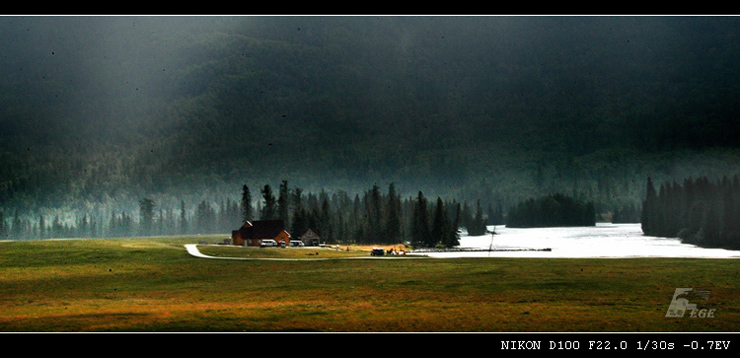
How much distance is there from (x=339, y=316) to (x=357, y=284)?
1863 cm

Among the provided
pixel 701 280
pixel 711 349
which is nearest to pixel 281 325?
pixel 711 349

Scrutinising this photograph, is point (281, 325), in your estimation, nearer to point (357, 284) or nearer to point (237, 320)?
point (237, 320)

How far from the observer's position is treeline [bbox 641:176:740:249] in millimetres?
135750

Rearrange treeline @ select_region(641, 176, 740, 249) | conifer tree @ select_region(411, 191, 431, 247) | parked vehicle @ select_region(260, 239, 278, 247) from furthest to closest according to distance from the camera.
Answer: conifer tree @ select_region(411, 191, 431, 247) < treeline @ select_region(641, 176, 740, 249) < parked vehicle @ select_region(260, 239, 278, 247)

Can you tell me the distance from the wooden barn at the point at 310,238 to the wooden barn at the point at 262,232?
600 cm

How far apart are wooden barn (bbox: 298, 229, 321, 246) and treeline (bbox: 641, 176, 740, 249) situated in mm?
82595

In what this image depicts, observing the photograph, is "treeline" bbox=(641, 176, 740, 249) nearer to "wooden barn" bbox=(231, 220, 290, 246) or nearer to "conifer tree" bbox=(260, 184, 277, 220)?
"wooden barn" bbox=(231, 220, 290, 246)

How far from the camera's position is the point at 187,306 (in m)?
52.9

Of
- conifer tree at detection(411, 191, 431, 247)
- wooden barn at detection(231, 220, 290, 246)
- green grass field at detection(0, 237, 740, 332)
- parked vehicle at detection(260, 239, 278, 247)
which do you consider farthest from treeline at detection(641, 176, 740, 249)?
parked vehicle at detection(260, 239, 278, 247)

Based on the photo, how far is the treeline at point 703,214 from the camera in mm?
135750
